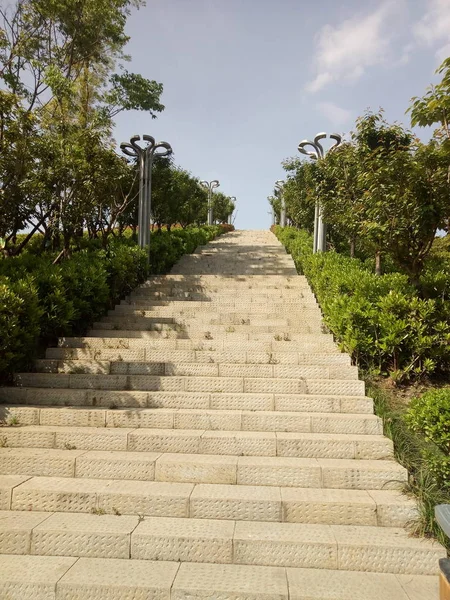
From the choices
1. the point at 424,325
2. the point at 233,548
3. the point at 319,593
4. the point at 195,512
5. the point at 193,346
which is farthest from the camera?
the point at 193,346

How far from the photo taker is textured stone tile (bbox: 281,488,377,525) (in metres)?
3.50

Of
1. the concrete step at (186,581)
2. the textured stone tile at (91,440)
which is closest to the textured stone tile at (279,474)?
the concrete step at (186,581)

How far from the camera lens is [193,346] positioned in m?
6.47

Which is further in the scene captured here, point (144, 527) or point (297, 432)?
point (297, 432)

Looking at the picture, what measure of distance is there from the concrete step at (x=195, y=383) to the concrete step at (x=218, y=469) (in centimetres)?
A: 125

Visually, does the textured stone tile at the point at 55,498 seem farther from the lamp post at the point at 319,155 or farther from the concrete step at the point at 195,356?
the lamp post at the point at 319,155

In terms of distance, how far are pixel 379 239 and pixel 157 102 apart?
1154 centimetres

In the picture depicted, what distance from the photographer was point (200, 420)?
4684 mm

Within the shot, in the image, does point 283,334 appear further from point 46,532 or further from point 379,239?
point 46,532

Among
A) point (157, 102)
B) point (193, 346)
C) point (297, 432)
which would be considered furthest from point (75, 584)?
point (157, 102)

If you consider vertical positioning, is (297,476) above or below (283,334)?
below

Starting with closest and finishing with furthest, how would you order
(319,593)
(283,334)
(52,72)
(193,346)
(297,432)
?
1. (319,593)
2. (297,432)
3. (193,346)
4. (283,334)
5. (52,72)

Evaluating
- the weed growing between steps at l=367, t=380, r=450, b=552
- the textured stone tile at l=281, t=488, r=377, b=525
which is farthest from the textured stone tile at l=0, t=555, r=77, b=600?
the weed growing between steps at l=367, t=380, r=450, b=552

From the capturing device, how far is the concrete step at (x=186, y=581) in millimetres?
2854
